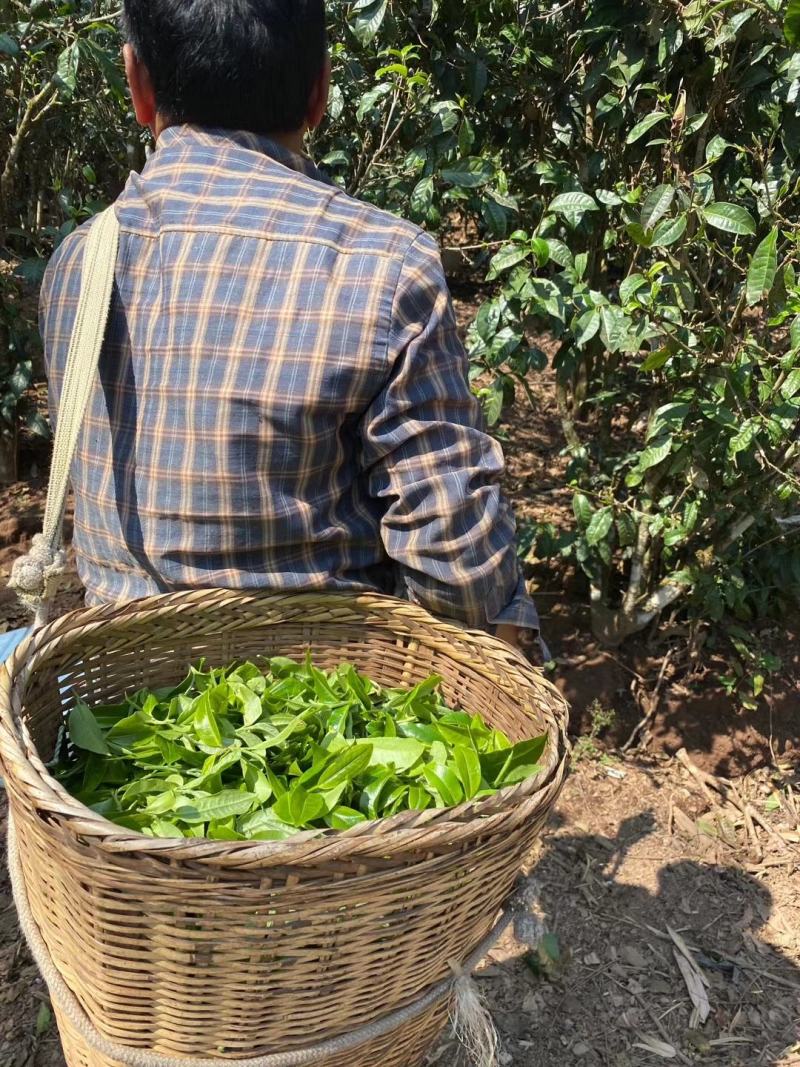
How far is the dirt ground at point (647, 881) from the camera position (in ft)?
6.93

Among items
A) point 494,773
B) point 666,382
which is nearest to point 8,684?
point 494,773

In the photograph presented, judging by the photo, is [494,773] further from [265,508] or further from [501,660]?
[265,508]

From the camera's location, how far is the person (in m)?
1.22

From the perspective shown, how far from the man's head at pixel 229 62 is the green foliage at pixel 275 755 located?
859mm

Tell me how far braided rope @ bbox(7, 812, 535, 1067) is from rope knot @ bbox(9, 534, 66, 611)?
1.07 feet

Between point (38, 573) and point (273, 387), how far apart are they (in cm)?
46

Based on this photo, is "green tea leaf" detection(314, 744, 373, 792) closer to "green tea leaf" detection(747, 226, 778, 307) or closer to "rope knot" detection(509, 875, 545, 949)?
"rope knot" detection(509, 875, 545, 949)

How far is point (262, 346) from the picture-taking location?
1.24 metres

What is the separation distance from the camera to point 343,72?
252cm

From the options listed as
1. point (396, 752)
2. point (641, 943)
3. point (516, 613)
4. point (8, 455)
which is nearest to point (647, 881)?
point (641, 943)

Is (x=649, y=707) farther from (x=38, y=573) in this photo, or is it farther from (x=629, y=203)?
(x=38, y=573)

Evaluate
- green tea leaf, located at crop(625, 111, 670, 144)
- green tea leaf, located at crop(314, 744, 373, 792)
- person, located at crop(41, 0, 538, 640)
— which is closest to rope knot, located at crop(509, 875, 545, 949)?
green tea leaf, located at crop(314, 744, 373, 792)

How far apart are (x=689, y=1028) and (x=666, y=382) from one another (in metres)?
1.72

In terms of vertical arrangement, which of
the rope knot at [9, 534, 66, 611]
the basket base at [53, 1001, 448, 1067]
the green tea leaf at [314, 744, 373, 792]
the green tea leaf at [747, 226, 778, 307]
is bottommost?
the basket base at [53, 1001, 448, 1067]
